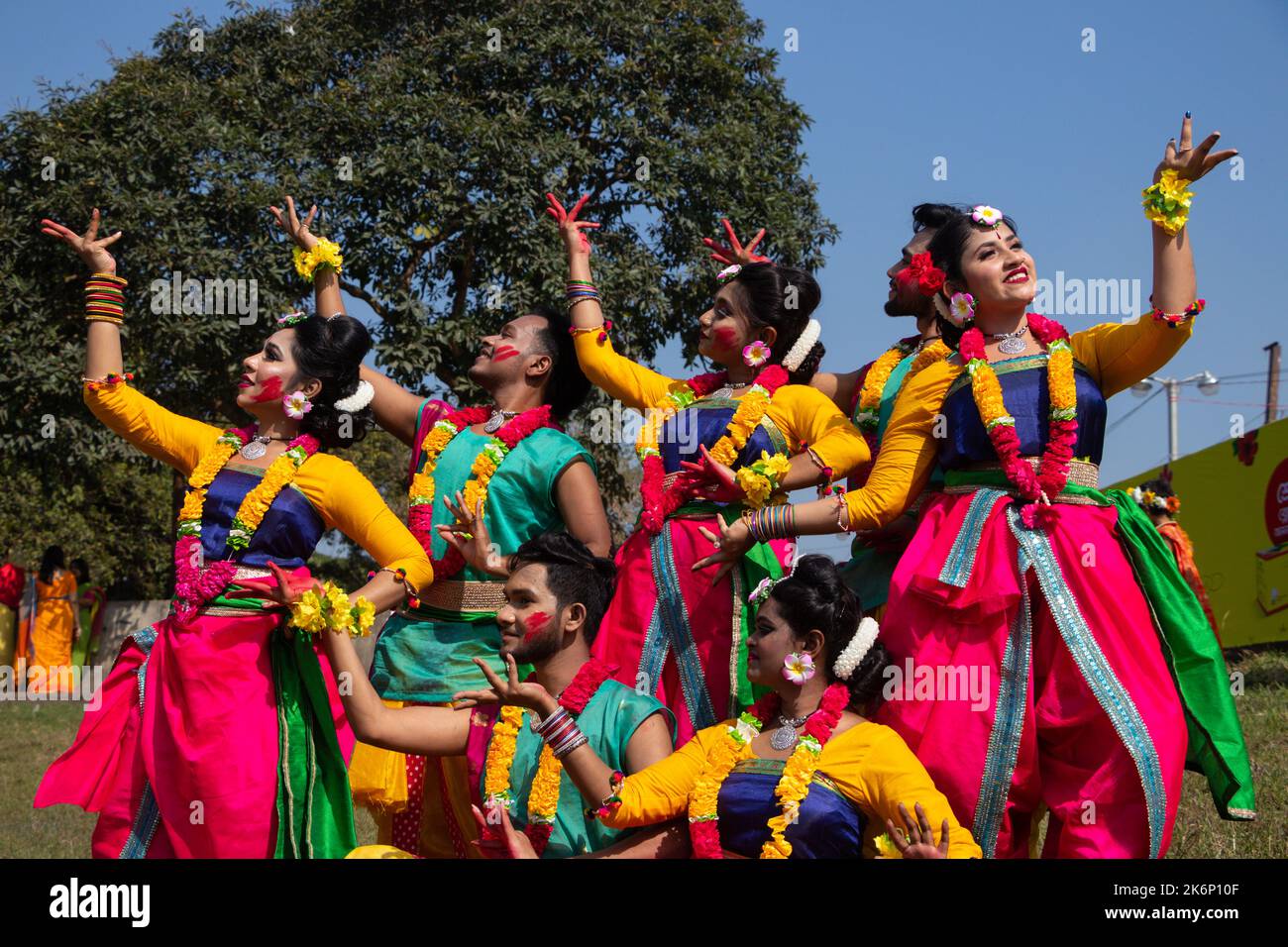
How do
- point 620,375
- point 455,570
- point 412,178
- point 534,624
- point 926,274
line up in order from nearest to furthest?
point 534,624 < point 926,274 < point 455,570 < point 620,375 < point 412,178

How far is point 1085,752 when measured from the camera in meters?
3.51

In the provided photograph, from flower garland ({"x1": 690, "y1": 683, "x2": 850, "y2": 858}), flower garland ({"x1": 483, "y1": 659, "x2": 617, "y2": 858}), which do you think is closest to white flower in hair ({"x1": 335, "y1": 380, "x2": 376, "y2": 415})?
flower garland ({"x1": 483, "y1": 659, "x2": 617, "y2": 858})

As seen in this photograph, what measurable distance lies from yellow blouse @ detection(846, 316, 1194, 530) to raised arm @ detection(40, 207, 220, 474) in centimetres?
217

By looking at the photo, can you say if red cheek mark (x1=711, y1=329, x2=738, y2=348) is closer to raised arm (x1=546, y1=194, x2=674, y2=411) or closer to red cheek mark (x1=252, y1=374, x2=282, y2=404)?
raised arm (x1=546, y1=194, x2=674, y2=411)

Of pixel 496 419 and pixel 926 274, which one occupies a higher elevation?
pixel 926 274

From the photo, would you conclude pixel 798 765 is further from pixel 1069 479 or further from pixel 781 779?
pixel 1069 479

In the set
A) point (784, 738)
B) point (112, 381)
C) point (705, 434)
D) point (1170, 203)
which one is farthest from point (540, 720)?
point (1170, 203)

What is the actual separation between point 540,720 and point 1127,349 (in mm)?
1808

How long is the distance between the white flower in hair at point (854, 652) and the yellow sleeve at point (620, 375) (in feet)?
4.84

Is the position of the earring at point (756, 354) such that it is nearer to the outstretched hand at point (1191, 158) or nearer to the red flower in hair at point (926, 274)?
the red flower in hair at point (926, 274)

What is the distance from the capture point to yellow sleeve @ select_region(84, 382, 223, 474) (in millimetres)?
4535

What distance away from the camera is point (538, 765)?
3791mm

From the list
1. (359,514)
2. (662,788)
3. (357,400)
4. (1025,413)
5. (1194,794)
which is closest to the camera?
(662,788)
